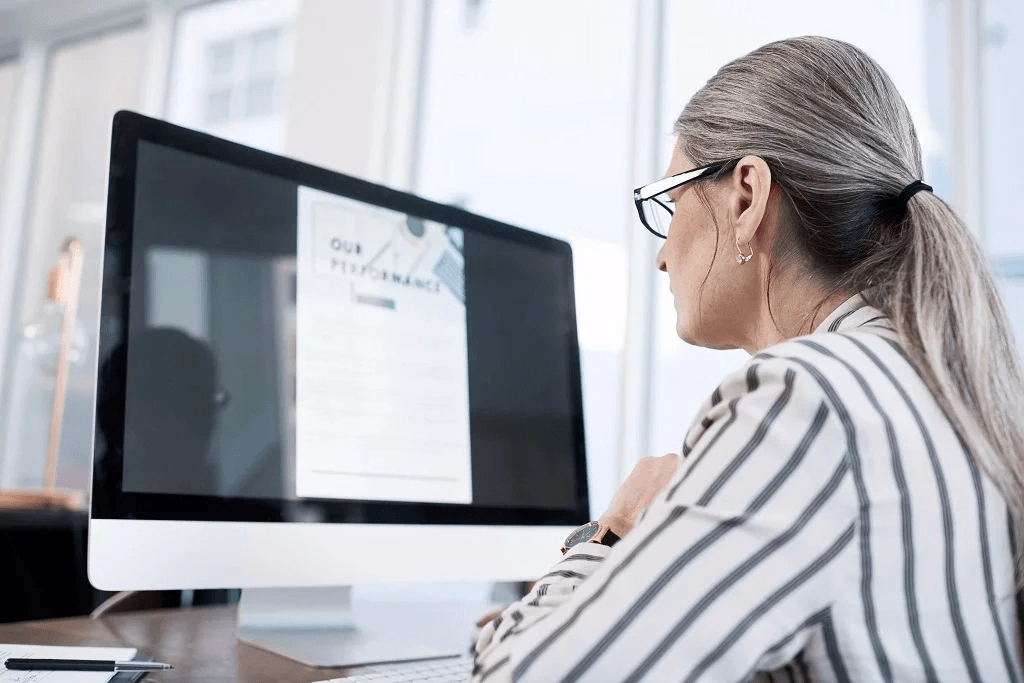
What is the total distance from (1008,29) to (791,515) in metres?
2.44

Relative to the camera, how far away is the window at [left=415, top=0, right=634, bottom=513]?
3012 mm

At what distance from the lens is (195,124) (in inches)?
177

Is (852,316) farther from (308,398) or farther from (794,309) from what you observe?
(308,398)

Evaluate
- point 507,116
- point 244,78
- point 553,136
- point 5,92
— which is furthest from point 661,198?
point 5,92

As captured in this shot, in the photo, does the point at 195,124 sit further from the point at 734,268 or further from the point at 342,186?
the point at 734,268

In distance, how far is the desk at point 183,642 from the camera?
83cm

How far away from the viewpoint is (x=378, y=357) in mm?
1101

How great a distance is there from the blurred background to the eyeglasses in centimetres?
100

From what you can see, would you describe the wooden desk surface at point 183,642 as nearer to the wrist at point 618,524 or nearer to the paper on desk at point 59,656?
the paper on desk at point 59,656

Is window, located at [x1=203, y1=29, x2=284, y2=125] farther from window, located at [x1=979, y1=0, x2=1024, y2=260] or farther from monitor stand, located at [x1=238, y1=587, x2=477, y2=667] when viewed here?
monitor stand, located at [x1=238, y1=587, x2=477, y2=667]

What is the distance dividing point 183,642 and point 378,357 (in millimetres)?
369

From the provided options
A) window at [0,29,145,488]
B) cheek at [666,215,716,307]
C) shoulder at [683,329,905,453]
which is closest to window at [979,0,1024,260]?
cheek at [666,215,716,307]

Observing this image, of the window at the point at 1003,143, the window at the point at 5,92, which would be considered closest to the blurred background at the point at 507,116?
the window at the point at 1003,143

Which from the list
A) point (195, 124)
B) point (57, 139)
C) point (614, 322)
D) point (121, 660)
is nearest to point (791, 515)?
point (121, 660)
